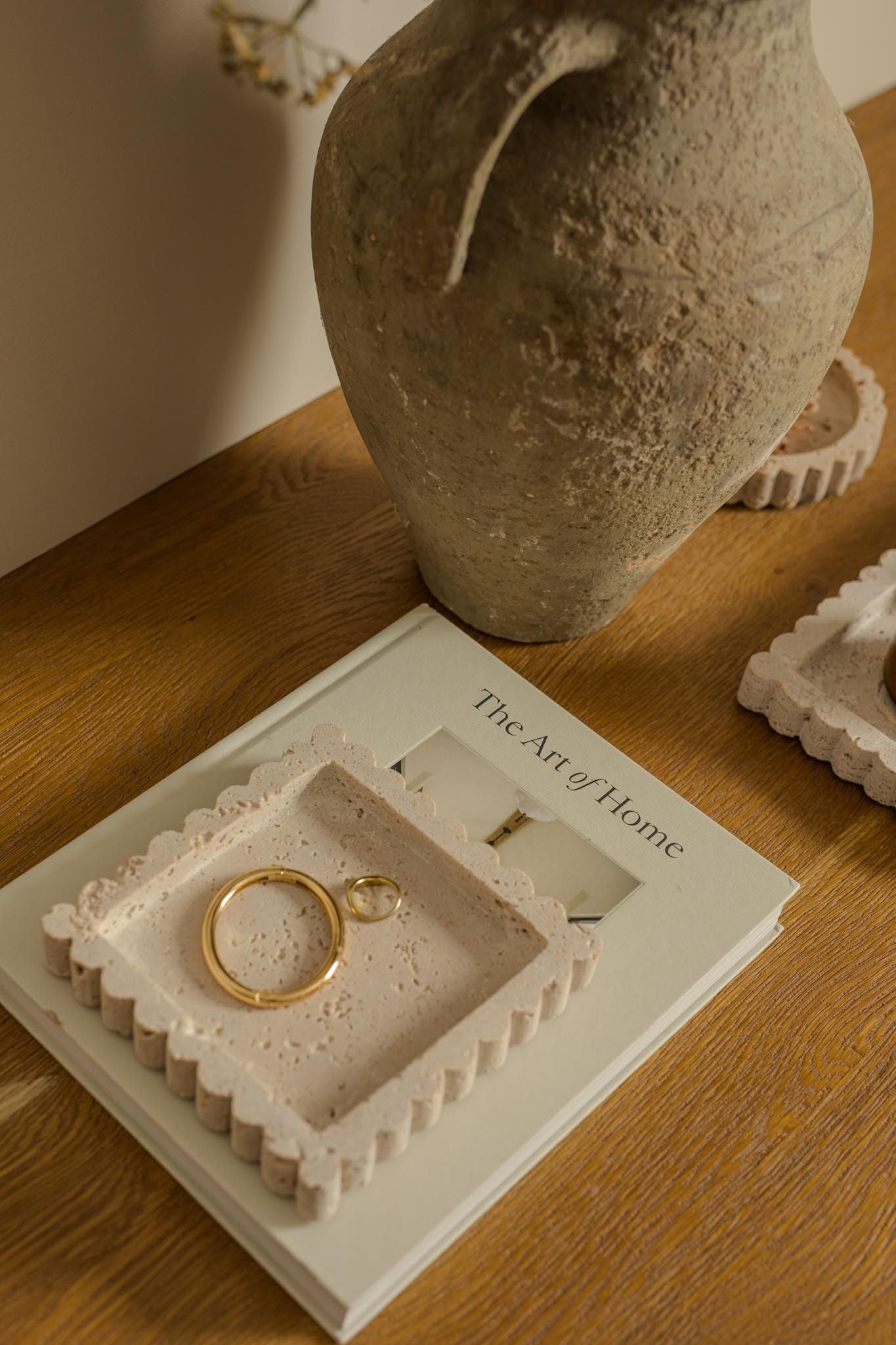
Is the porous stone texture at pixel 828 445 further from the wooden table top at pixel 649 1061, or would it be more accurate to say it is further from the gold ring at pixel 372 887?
the gold ring at pixel 372 887

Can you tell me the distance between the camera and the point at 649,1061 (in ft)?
2.38

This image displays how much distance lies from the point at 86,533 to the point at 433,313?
0.37m

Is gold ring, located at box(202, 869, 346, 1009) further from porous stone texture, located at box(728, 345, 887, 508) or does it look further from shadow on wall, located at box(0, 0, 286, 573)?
porous stone texture, located at box(728, 345, 887, 508)

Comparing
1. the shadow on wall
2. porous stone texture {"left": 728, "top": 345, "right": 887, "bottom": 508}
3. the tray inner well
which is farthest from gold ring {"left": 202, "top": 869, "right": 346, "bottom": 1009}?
porous stone texture {"left": 728, "top": 345, "right": 887, "bottom": 508}

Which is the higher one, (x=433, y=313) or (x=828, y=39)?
(x=433, y=313)

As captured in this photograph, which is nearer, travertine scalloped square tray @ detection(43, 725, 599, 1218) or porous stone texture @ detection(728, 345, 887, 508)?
travertine scalloped square tray @ detection(43, 725, 599, 1218)

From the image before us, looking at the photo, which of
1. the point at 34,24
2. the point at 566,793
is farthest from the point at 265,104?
the point at 566,793

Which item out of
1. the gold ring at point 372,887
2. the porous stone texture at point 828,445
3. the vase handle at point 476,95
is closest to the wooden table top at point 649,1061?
the porous stone texture at point 828,445

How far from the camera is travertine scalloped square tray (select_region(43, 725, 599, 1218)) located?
2.04ft

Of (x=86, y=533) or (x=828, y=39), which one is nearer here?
(x=86, y=533)

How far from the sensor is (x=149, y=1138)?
664 mm

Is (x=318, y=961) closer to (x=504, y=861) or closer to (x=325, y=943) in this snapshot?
(x=325, y=943)

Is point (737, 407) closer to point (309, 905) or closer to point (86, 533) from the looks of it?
point (309, 905)

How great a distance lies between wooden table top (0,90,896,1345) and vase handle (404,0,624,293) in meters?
0.32
